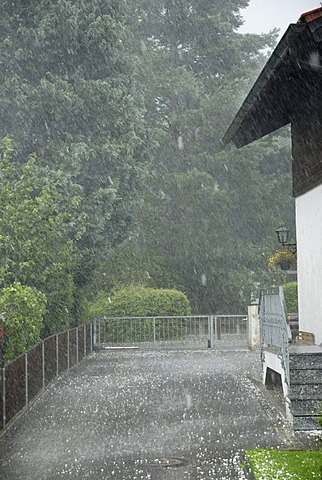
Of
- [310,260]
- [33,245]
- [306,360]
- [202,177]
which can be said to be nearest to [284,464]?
[306,360]

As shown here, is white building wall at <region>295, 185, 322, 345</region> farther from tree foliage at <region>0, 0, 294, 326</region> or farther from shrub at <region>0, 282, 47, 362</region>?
tree foliage at <region>0, 0, 294, 326</region>

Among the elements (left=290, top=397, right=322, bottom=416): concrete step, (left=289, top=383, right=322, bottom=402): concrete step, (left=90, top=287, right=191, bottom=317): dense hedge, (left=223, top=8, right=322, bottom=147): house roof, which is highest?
(left=223, top=8, right=322, bottom=147): house roof

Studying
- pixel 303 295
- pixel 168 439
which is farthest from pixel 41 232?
pixel 168 439

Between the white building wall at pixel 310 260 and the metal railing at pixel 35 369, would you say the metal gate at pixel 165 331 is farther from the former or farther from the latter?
the white building wall at pixel 310 260

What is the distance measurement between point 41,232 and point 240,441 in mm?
12082

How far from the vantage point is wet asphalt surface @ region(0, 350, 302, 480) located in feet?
33.1

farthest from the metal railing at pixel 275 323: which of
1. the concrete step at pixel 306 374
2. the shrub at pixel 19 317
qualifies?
the shrub at pixel 19 317

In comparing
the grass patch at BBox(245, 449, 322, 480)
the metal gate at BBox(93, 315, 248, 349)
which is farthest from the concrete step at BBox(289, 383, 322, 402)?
the metal gate at BBox(93, 315, 248, 349)

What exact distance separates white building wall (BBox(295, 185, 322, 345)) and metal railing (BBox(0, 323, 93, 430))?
5196mm

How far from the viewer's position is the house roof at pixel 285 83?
12.2 metres

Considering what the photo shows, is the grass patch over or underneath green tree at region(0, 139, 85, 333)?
underneath

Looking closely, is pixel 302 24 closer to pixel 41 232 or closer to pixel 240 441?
pixel 240 441

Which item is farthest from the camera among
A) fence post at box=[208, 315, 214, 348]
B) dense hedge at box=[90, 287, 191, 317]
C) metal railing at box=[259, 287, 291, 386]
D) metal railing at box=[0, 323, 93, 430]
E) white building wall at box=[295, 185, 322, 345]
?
dense hedge at box=[90, 287, 191, 317]

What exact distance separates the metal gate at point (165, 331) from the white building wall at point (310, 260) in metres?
12.7
